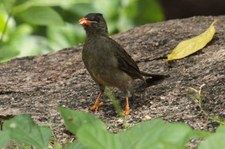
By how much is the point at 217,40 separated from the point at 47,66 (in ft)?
5.05

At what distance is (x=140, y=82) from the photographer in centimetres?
586

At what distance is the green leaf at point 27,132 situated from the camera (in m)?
3.24

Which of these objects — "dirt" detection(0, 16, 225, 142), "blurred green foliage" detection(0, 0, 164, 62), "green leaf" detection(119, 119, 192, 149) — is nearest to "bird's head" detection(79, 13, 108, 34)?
"dirt" detection(0, 16, 225, 142)

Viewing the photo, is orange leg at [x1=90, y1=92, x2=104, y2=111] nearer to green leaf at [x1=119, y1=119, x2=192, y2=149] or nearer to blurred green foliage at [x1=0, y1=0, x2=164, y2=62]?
green leaf at [x1=119, y1=119, x2=192, y2=149]

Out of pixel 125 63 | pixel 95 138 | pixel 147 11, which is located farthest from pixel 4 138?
pixel 147 11

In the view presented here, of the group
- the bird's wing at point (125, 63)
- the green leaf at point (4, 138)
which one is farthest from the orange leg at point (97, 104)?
the green leaf at point (4, 138)

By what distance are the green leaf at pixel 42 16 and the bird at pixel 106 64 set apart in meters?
0.25

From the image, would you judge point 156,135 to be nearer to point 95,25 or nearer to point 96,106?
point 96,106

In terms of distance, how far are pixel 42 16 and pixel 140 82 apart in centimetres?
97

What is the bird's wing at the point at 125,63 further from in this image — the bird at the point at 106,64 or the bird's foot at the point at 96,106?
the bird's foot at the point at 96,106

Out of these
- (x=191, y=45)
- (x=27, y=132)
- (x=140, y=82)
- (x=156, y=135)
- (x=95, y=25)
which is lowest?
(x=140, y=82)

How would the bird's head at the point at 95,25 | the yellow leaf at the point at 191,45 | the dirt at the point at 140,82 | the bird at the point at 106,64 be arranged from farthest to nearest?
the yellow leaf at the point at 191,45 → the bird's head at the point at 95,25 → the bird at the point at 106,64 → the dirt at the point at 140,82

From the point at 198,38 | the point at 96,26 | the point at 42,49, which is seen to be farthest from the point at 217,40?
the point at 42,49

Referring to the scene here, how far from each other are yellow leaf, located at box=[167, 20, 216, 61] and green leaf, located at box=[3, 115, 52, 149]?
269 centimetres
